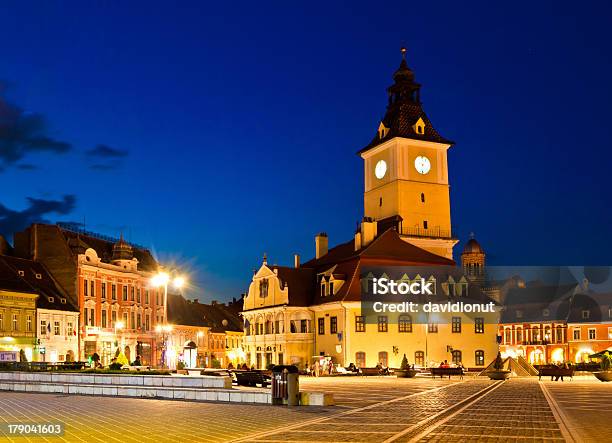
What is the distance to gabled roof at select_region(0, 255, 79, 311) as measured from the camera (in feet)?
218

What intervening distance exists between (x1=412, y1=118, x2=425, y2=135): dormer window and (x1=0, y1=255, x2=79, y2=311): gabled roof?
139ft

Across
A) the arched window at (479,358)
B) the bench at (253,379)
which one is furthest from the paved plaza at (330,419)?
the arched window at (479,358)

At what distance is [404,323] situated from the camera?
74.5 m

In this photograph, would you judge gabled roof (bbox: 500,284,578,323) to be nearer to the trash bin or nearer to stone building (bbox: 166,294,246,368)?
stone building (bbox: 166,294,246,368)

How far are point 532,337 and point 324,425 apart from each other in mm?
100081

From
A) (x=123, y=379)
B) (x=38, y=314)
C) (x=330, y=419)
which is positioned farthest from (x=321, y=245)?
(x=330, y=419)

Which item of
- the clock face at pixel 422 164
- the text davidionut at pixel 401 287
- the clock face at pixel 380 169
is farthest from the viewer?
the clock face at pixel 380 169

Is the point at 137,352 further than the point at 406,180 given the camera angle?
No

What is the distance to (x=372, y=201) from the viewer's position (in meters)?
99.1

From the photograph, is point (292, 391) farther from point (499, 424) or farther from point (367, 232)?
point (367, 232)

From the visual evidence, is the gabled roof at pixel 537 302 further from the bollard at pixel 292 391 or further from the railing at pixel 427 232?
the bollard at pixel 292 391

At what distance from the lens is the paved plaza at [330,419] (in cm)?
1750

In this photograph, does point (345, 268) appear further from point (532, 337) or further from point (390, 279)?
point (532, 337)

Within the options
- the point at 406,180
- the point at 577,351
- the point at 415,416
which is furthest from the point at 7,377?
the point at 577,351
